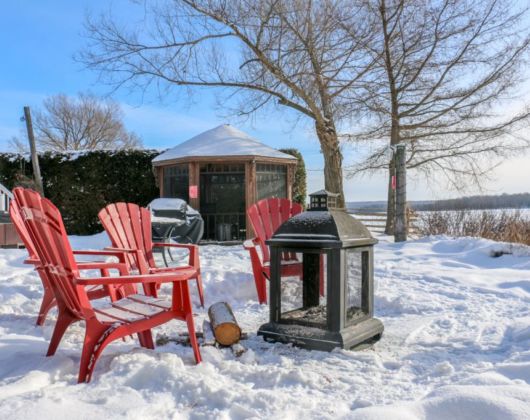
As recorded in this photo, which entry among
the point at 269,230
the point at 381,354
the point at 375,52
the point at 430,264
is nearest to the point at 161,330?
the point at 381,354

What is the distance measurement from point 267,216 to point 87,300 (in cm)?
259

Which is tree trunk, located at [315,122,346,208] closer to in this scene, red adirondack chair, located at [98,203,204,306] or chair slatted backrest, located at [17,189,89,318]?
red adirondack chair, located at [98,203,204,306]

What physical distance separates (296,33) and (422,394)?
8.84 meters

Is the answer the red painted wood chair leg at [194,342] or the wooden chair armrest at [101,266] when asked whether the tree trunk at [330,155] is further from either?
the red painted wood chair leg at [194,342]

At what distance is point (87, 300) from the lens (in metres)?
2.25

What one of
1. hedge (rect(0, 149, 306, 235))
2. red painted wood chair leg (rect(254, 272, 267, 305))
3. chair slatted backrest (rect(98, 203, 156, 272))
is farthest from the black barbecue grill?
hedge (rect(0, 149, 306, 235))

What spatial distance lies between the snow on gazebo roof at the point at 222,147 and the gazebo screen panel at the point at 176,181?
0.30 meters

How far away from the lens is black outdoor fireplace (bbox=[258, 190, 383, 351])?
265cm

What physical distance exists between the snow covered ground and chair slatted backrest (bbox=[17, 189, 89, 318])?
324 mm

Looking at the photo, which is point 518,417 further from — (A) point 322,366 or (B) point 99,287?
(B) point 99,287

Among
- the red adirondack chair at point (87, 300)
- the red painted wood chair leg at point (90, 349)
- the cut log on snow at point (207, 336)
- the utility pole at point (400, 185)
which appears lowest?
the cut log on snow at point (207, 336)

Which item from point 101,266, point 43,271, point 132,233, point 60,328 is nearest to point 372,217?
point 132,233

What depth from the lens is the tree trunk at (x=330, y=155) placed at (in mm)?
10633

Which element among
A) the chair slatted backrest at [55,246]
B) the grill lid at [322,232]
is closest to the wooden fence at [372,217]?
the grill lid at [322,232]
